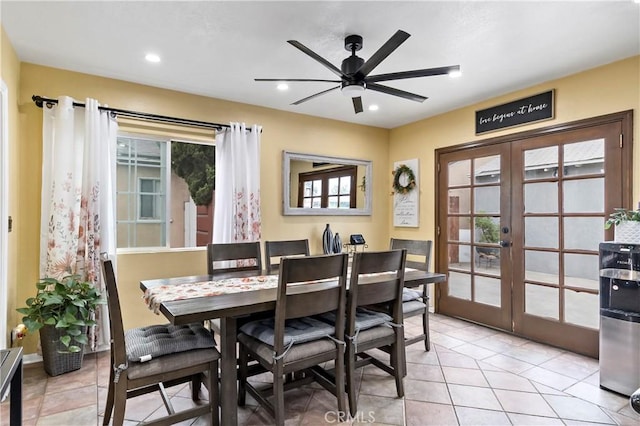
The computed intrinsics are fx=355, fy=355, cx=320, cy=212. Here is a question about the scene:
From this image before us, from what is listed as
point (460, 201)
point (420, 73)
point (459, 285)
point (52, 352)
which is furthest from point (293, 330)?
point (460, 201)

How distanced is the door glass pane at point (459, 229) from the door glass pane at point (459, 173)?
16.3 inches

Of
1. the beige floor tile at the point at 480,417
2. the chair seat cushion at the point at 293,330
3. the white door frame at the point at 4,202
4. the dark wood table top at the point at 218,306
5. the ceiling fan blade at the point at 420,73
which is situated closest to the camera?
the dark wood table top at the point at 218,306

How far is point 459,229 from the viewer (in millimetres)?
4176

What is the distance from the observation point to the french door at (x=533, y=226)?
9.95ft

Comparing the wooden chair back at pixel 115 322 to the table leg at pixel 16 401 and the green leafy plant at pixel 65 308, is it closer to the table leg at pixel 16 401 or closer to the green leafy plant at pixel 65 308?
the table leg at pixel 16 401

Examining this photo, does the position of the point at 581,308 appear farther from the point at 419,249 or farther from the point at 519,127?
the point at 519,127

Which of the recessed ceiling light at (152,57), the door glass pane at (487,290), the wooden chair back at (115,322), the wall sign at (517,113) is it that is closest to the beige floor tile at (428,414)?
Answer: the wooden chair back at (115,322)

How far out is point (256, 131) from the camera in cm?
383

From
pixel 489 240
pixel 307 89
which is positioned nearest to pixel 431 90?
pixel 307 89

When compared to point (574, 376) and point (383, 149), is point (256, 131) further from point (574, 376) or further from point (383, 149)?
point (574, 376)

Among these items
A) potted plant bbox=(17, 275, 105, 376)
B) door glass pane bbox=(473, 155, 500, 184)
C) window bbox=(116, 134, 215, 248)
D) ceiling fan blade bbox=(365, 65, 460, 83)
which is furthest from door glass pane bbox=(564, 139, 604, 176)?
potted plant bbox=(17, 275, 105, 376)

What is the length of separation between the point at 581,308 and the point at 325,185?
2.89m

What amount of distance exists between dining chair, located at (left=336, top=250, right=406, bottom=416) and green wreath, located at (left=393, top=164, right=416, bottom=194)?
247cm

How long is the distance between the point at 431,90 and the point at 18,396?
372 cm
